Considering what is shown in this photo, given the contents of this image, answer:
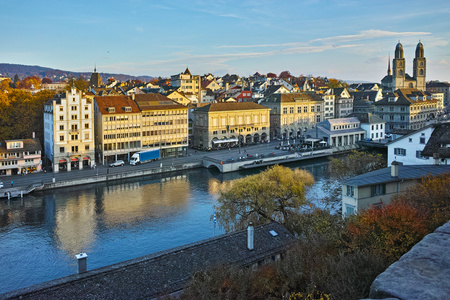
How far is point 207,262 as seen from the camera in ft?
53.7

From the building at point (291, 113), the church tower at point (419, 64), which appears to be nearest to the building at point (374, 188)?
the building at point (291, 113)

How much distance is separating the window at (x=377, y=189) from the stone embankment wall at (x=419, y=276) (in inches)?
752

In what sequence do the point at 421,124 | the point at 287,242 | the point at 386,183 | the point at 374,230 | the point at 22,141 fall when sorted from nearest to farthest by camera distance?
1. the point at 374,230
2. the point at 287,242
3. the point at 386,183
4. the point at 22,141
5. the point at 421,124

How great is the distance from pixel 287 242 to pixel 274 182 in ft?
25.7

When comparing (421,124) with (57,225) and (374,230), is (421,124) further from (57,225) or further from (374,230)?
(374,230)

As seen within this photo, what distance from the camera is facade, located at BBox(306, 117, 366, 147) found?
64812mm

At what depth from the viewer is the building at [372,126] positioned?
6919 cm

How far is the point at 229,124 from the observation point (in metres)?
65.3

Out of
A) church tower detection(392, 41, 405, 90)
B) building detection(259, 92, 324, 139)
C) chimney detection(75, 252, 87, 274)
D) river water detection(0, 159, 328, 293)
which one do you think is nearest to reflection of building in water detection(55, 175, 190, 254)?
river water detection(0, 159, 328, 293)

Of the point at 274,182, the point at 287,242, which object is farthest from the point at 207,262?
the point at 274,182

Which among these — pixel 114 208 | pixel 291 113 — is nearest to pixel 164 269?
pixel 114 208

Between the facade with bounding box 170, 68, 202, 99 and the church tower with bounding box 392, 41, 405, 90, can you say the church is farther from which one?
the facade with bounding box 170, 68, 202, 99

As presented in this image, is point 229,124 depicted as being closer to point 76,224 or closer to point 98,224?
point 98,224

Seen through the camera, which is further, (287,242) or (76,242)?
(76,242)
